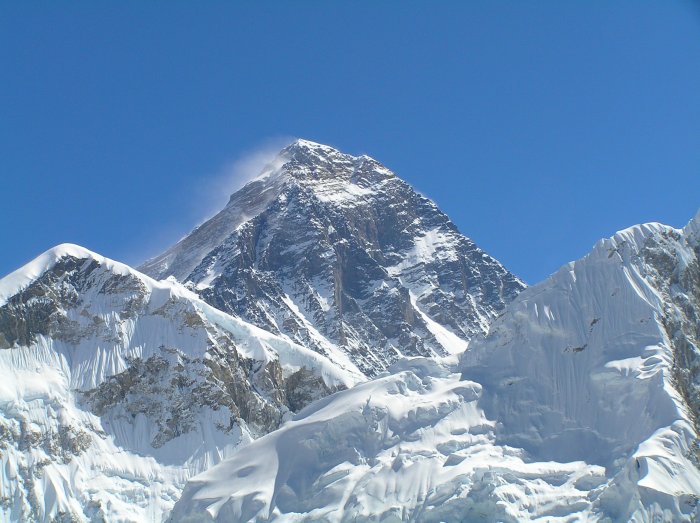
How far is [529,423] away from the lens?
146125 mm

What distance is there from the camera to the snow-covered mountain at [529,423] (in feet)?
431

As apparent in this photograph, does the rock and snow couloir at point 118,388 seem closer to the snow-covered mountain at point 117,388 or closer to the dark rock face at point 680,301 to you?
the snow-covered mountain at point 117,388

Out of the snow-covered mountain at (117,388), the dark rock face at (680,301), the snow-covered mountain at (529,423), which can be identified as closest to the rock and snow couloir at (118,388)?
the snow-covered mountain at (117,388)

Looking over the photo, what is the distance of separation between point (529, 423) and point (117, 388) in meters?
54.2

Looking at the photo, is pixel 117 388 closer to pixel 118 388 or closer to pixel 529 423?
pixel 118 388

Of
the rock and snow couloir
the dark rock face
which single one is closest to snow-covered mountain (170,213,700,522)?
the dark rock face

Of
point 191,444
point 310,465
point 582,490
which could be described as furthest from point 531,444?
point 191,444

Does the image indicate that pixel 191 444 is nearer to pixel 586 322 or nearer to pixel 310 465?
pixel 310 465

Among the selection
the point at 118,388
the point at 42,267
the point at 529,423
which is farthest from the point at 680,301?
the point at 42,267

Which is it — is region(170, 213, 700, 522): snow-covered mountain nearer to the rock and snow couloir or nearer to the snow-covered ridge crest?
the rock and snow couloir

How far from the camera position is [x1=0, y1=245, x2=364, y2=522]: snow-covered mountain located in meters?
154

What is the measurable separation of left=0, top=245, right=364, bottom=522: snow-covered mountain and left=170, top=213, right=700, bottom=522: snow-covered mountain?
1370 cm

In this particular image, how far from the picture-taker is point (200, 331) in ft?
575

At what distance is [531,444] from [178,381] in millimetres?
49404
